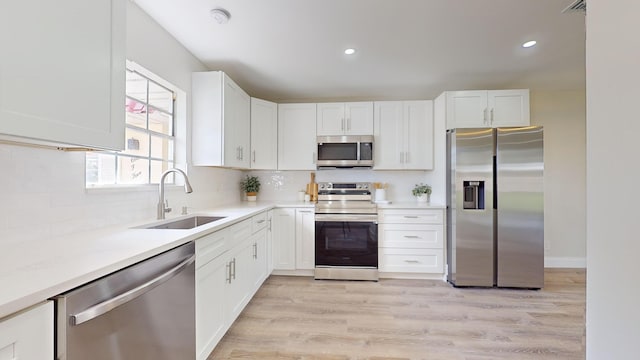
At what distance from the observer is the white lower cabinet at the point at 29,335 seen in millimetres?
641

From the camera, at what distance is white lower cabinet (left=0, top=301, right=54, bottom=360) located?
2.10ft

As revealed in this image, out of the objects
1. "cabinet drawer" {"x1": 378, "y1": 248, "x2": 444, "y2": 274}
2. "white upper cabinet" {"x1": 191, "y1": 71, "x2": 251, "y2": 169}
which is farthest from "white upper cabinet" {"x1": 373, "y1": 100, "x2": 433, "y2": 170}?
"white upper cabinet" {"x1": 191, "y1": 71, "x2": 251, "y2": 169}

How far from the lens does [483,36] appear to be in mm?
2277

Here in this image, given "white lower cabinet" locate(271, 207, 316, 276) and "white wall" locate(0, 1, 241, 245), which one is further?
"white lower cabinet" locate(271, 207, 316, 276)

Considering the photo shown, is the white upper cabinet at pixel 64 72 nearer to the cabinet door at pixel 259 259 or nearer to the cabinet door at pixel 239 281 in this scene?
the cabinet door at pixel 239 281

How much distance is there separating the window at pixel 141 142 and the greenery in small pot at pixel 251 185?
52.8 inches

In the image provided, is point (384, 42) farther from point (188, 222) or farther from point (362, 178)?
point (188, 222)

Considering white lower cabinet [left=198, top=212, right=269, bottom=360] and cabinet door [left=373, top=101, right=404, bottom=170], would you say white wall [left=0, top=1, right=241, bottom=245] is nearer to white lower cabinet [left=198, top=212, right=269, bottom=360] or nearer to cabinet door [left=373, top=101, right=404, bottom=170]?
white lower cabinet [left=198, top=212, right=269, bottom=360]

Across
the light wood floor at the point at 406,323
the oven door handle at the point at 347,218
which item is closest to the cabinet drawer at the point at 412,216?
the oven door handle at the point at 347,218

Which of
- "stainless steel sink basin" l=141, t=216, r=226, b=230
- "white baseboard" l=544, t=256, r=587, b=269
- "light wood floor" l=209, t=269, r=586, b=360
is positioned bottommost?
"light wood floor" l=209, t=269, r=586, b=360

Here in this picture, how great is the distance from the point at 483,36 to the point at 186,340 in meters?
3.04

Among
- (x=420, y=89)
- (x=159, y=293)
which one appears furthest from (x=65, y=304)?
(x=420, y=89)

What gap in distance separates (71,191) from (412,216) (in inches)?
120

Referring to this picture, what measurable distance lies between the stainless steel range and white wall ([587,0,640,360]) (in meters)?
2.47
